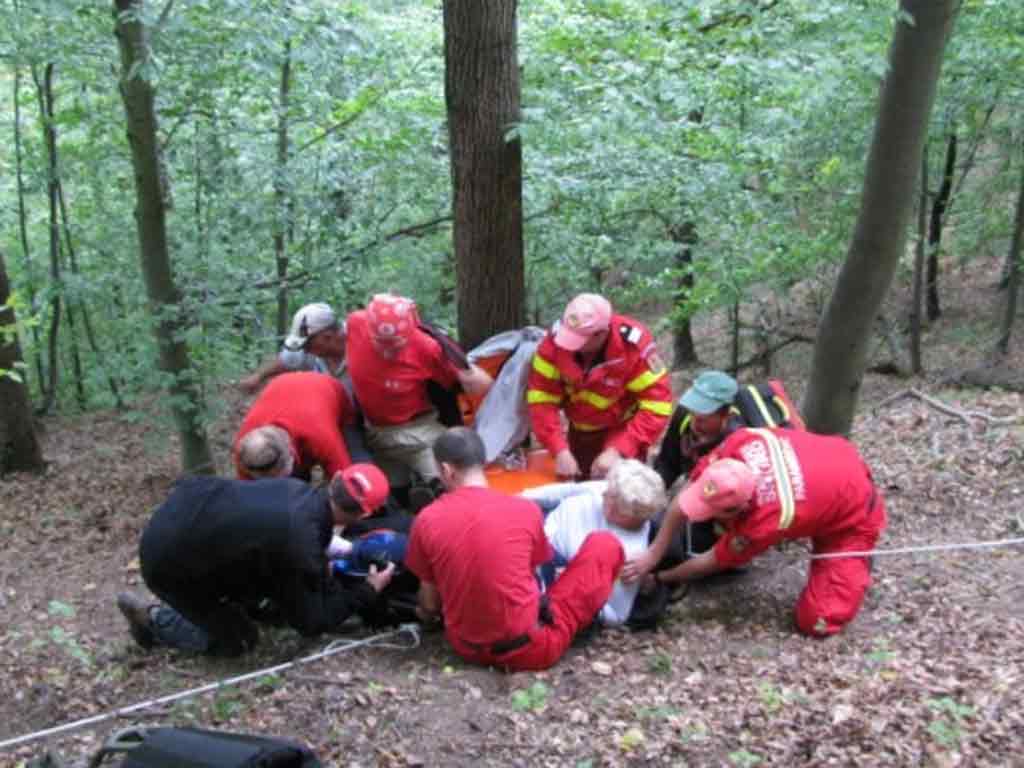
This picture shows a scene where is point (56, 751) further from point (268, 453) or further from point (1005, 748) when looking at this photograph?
point (1005, 748)

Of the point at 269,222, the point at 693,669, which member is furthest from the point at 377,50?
the point at 693,669

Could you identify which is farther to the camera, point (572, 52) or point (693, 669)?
point (572, 52)

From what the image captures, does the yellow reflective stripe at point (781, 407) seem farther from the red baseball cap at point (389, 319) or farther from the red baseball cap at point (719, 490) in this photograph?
the red baseball cap at point (389, 319)

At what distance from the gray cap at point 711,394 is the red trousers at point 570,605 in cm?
98

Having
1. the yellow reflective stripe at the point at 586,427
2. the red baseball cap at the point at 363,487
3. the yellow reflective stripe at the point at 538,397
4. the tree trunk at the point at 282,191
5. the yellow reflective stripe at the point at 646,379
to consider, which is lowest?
the yellow reflective stripe at the point at 586,427

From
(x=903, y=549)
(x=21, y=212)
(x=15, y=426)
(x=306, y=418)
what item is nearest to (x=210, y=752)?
(x=306, y=418)

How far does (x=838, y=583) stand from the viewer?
459 centimetres

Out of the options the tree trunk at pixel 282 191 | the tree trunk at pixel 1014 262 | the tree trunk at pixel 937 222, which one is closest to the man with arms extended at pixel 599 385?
the tree trunk at pixel 282 191

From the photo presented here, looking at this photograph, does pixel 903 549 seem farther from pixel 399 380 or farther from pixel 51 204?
pixel 51 204

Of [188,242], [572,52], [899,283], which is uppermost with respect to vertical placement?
→ [572,52]

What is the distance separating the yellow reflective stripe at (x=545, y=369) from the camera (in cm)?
572

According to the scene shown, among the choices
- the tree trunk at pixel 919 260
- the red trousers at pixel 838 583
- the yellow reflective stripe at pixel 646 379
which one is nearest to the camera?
the red trousers at pixel 838 583

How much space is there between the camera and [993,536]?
5605 millimetres

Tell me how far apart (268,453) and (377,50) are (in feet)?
18.6
